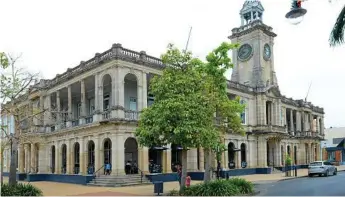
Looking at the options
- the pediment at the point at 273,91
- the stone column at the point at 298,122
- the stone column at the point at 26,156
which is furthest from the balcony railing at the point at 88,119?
the stone column at the point at 298,122

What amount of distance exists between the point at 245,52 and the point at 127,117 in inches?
865

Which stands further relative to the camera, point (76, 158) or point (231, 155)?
point (231, 155)

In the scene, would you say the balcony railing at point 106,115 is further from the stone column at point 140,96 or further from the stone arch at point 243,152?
the stone arch at point 243,152

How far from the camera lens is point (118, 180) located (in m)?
26.5

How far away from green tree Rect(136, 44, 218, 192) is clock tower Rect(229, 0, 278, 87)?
973 inches

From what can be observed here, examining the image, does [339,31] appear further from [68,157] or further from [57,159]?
[57,159]

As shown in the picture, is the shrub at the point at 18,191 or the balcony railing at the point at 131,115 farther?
the balcony railing at the point at 131,115

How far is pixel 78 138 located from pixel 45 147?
6880 millimetres

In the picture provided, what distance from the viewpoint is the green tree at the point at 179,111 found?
19.3 meters

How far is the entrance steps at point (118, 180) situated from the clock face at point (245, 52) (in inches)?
912

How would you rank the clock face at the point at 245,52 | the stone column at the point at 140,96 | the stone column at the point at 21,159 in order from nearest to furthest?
the stone column at the point at 140,96, the stone column at the point at 21,159, the clock face at the point at 245,52

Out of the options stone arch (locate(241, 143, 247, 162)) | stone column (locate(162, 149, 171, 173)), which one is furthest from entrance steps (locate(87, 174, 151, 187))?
stone arch (locate(241, 143, 247, 162))

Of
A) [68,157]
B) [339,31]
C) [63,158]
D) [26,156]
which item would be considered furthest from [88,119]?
[339,31]

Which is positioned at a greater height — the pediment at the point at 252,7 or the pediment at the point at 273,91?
the pediment at the point at 252,7
